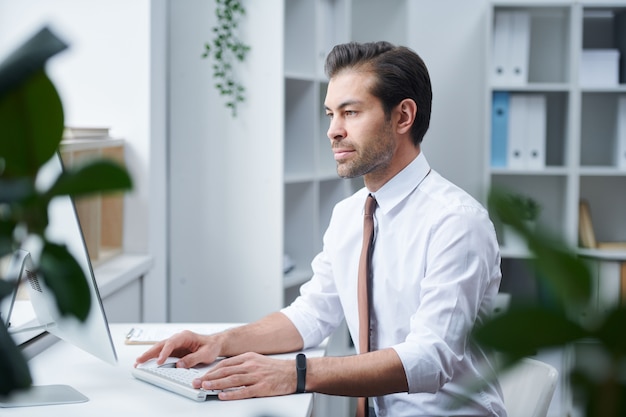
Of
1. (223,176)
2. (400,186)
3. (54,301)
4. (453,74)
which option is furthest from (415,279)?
(453,74)

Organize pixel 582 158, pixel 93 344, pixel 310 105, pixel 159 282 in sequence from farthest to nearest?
pixel 582 158
pixel 310 105
pixel 159 282
pixel 93 344

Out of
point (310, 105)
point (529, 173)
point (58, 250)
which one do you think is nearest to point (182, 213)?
point (310, 105)

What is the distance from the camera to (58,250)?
0.18 m

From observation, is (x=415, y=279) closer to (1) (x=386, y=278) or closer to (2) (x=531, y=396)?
(1) (x=386, y=278)

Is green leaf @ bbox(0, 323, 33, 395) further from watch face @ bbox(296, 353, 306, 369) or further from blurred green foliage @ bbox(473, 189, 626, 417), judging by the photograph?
watch face @ bbox(296, 353, 306, 369)

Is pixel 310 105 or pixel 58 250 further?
pixel 310 105

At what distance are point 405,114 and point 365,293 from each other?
1.50ft

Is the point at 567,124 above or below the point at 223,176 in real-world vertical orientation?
above

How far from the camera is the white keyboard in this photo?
4.73 feet

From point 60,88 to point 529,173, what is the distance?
364 centimetres

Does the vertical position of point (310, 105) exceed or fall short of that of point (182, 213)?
it exceeds it

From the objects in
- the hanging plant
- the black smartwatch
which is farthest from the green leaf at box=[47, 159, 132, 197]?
the hanging plant

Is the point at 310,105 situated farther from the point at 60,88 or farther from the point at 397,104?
the point at 60,88

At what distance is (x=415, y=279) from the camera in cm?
175
